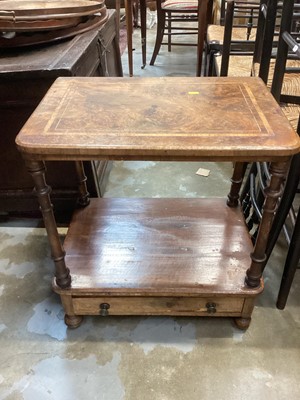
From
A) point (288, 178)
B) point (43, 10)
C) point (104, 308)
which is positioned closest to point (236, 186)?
point (288, 178)

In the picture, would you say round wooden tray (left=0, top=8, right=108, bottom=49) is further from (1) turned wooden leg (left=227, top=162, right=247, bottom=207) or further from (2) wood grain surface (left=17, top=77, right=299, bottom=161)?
(1) turned wooden leg (left=227, top=162, right=247, bottom=207)

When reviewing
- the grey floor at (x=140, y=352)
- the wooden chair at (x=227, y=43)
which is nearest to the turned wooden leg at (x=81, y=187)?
the grey floor at (x=140, y=352)

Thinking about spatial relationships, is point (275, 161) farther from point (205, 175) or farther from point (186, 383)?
point (205, 175)

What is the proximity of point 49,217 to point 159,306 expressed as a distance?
489 mm

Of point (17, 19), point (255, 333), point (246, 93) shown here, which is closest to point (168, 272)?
point (255, 333)

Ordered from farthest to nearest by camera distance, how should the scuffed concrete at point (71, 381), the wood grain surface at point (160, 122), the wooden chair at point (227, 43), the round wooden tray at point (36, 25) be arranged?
the wooden chair at point (227, 43) → the round wooden tray at point (36, 25) → the scuffed concrete at point (71, 381) → the wood grain surface at point (160, 122)

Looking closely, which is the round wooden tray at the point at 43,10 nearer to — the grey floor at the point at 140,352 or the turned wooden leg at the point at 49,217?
the turned wooden leg at the point at 49,217

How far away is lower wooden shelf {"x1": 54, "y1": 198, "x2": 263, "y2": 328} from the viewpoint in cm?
114

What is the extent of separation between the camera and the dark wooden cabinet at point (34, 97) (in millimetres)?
1305

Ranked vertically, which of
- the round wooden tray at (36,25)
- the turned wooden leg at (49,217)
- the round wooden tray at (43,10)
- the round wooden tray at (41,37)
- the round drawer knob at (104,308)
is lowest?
the round drawer knob at (104,308)

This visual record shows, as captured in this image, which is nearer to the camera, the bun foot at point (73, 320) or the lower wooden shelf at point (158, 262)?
the lower wooden shelf at point (158, 262)

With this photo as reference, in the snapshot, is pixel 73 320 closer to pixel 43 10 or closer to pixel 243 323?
pixel 243 323

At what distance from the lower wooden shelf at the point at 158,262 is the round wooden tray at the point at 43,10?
80 centimetres

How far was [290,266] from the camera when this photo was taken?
123 centimetres
